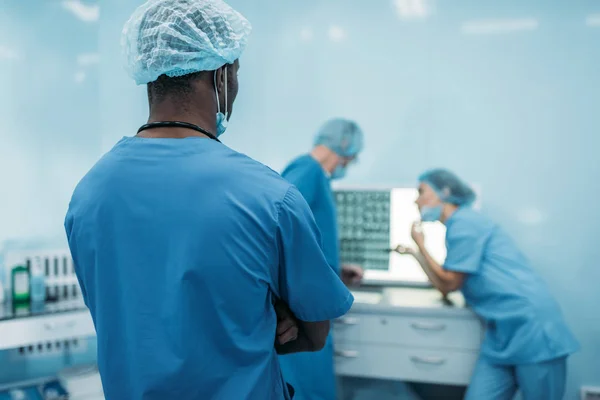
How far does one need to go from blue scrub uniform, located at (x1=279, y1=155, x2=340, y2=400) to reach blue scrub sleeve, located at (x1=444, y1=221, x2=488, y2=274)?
44cm

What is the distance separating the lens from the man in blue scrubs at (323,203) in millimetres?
1956

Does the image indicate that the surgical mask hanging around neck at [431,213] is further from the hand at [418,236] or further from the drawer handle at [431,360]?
the drawer handle at [431,360]

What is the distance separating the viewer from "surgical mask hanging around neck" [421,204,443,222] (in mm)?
2182

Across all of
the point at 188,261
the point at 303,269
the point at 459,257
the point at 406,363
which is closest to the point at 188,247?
the point at 188,261

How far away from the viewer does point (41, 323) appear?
208 centimetres

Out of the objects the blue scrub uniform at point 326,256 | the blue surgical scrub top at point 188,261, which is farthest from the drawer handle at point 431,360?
the blue surgical scrub top at point 188,261

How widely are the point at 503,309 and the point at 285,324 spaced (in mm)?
1231

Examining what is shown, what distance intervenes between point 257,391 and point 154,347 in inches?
7.5

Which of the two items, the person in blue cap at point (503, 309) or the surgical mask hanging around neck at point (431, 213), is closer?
the person in blue cap at point (503, 309)

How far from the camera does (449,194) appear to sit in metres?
2.15

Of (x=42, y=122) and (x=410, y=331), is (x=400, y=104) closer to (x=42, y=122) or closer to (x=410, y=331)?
(x=410, y=331)

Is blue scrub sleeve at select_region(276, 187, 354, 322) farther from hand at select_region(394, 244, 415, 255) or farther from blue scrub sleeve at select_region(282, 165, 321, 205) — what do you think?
hand at select_region(394, 244, 415, 255)

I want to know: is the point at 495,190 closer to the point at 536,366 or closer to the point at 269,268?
the point at 536,366

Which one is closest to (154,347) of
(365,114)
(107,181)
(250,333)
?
(250,333)
